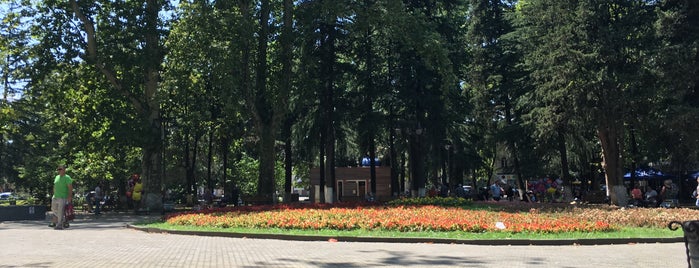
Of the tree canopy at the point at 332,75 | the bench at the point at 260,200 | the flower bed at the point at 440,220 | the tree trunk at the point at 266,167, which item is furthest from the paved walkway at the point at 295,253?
the tree canopy at the point at 332,75

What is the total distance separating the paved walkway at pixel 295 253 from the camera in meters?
9.36

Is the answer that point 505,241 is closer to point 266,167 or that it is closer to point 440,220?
point 440,220

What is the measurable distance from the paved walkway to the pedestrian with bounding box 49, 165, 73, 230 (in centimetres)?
221

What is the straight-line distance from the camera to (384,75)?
33.3 meters

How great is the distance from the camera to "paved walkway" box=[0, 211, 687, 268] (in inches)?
368

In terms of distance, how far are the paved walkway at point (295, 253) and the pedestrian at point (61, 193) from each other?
7.24 ft

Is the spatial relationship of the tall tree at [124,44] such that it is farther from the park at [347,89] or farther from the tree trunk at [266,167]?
the tree trunk at [266,167]

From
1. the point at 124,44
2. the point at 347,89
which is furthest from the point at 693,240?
the point at 347,89

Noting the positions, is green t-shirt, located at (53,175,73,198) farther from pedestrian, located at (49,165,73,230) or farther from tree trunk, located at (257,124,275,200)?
tree trunk, located at (257,124,275,200)

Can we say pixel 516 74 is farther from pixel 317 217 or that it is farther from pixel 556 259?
pixel 556 259

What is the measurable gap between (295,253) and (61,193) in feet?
28.2

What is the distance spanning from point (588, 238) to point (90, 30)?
74.2ft

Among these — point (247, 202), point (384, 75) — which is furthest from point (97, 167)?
point (384, 75)

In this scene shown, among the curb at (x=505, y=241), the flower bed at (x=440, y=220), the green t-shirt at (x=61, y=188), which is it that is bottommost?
the curb at (x=505, y=241)
